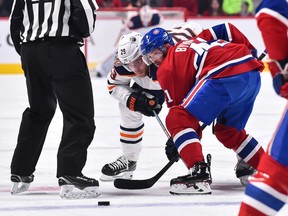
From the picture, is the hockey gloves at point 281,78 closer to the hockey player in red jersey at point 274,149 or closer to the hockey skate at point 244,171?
the hockey player in red jersey at point 274,149

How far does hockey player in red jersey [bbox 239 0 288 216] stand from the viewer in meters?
2.77

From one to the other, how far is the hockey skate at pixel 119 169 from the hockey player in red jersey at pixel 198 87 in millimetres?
623

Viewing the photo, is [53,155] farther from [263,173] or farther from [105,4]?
[105,4]

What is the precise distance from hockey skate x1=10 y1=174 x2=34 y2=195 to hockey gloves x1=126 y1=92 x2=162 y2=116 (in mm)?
625

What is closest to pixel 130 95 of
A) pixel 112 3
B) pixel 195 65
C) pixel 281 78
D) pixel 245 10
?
pixel 195 65

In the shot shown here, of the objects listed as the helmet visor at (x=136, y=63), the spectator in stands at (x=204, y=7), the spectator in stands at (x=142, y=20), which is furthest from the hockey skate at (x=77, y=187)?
the spectator in stands at (x=204, y=7)

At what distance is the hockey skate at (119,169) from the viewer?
470cm

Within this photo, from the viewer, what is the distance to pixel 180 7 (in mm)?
12500

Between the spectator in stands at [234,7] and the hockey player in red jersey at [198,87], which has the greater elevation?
the hockey player in red jersey at [198,87]

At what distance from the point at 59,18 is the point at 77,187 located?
725 millimetres

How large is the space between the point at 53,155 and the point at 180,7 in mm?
7321

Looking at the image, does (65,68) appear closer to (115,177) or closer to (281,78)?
(115,177)

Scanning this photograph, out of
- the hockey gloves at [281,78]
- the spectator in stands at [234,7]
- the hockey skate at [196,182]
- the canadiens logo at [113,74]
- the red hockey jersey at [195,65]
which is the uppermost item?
the hockey gloves at [281,78]

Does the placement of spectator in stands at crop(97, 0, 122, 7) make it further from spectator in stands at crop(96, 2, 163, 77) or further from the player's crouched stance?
the player's crouched stance
